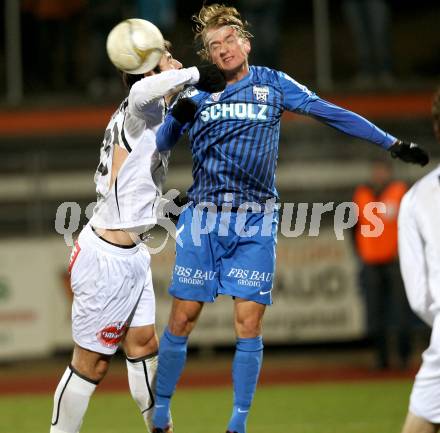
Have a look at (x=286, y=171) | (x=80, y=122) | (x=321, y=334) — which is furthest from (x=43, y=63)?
(x=321, y=334)

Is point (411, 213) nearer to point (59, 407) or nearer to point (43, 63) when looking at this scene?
point (59, 407)

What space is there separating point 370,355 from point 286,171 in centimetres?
252

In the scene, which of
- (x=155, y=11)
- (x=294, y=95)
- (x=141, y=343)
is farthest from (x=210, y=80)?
(x=155, y=11)

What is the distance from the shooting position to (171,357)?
19.3 ft

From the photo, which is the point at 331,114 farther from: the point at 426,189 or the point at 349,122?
the point at 426,189

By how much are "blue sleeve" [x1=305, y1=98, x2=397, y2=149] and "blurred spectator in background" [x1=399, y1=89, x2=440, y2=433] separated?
4.63ft

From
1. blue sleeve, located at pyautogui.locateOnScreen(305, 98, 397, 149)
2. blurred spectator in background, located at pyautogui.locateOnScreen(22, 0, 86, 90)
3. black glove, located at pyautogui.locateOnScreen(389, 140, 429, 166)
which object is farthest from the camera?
blurred spectator in background, located at pyautogui.locateOnScreen(22, 0, 86, 90)

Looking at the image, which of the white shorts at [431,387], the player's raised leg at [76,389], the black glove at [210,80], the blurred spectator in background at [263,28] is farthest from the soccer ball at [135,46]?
the blurred spectator in background at [263,28]

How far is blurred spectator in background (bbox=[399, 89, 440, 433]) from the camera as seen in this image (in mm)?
4270

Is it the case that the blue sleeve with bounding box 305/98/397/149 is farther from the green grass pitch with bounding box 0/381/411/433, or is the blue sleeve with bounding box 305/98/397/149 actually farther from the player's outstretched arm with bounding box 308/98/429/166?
the green grass pitch with bounding box 0/381/411/433

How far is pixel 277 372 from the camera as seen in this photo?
11906 millimetres

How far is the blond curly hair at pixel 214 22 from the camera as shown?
586 cm

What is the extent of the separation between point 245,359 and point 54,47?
8.43 m

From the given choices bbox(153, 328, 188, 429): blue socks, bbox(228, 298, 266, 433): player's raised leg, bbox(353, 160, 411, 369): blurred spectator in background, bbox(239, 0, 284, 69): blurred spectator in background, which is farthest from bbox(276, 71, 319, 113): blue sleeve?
bbox(239, 0, 284, 69): blurred spectator in background
